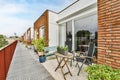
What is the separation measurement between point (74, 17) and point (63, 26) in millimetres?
2325

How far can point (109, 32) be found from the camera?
3174 millimetres

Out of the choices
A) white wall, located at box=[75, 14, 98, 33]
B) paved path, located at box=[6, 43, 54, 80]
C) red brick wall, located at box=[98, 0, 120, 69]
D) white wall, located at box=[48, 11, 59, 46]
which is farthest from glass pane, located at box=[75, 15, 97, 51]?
red brick wall, located at box=[98, 0, 120, 69]

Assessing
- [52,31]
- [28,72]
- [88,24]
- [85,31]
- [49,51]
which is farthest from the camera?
[52,31]

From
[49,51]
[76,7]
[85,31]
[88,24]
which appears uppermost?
[76,7]

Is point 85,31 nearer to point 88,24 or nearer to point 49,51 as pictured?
point 88,24

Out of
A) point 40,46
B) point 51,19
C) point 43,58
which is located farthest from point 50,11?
point 43,58

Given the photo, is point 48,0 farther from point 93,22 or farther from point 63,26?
point 93,22

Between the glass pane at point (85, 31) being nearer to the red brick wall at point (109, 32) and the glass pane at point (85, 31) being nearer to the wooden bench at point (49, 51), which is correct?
the wooden bench at point (49, 51)

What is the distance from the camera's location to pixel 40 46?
9.25m

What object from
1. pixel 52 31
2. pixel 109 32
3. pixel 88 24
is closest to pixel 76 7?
pixel 88 24

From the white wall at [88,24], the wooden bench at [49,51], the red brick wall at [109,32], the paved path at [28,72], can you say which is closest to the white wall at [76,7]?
the white wall at [88,24]

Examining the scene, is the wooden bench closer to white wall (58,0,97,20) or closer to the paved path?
the paved path

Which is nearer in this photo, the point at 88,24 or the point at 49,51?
the point at 88,24

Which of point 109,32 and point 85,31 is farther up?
point 85,31
